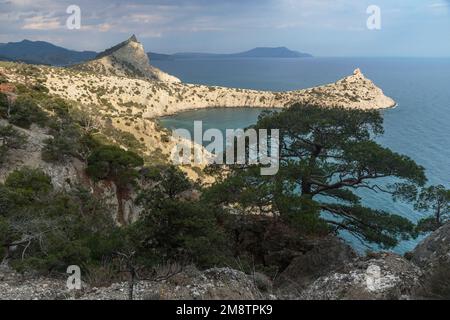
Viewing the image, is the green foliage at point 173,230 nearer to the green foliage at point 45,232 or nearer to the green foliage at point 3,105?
the green foliage at point 45,232

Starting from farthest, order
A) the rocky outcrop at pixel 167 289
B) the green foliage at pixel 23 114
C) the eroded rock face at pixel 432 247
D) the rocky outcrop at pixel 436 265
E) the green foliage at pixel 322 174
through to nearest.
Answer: the green foliage at pixel 23 114 → the green foliage at pixel 322 174 → the eroded rock face at pixel 432 247 → the rocky outcrop at pixel 167 289 → the rocky outcrop at pixel 436 265

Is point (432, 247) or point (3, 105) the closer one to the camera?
point (432, 247)

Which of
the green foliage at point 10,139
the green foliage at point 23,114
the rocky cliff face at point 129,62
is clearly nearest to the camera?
the green foliage at point 10,139

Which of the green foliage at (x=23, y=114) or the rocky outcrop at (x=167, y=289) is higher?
the green foliage at (x=23, y=114)

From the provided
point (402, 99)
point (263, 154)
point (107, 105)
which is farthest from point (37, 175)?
point (402, 99)

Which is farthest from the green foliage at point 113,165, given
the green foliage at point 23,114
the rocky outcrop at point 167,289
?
the rocky outcrop at point 167,289

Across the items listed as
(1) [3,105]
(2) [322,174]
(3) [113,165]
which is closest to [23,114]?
(1) [3,105]

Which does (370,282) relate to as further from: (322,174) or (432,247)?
(322,174)
